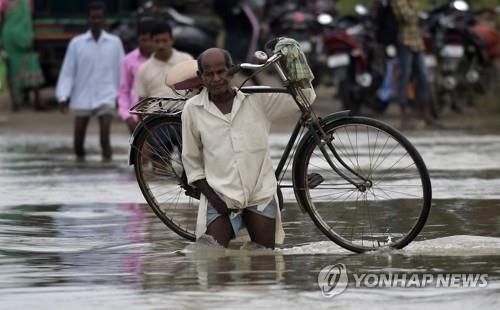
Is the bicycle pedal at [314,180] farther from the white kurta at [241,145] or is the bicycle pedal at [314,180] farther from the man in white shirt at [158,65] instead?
the man in white shirt at [158,65]

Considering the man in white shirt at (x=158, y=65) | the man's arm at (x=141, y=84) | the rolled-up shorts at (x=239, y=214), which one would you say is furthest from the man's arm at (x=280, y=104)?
the man's arm at (x=141, y=84)

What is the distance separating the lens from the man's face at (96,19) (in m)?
16.1

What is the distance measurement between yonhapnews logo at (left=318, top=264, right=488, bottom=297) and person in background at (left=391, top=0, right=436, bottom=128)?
1127 cm

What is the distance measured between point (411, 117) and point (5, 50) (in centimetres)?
595

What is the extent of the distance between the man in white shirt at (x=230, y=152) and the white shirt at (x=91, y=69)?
25.0ft

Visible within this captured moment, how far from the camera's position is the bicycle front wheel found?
338 inches

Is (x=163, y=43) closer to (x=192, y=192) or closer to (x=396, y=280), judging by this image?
(x=192, y=192)

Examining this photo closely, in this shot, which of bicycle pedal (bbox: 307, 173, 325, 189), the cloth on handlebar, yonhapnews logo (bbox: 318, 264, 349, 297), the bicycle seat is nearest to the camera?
yonhapnews logo (bbox: 318, 264, 349, 297)

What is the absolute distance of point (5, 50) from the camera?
2192cm

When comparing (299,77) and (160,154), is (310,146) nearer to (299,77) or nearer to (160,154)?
(299,77)

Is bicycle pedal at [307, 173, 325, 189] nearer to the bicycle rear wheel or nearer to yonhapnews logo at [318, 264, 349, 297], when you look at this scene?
yonhapnews logo at [318, 264, 349, 297]

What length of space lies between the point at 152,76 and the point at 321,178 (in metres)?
4.63

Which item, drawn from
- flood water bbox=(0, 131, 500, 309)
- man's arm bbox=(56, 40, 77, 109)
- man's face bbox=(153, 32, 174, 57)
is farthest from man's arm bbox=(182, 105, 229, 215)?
man's arm bbox=(56, 40, 77, 109)

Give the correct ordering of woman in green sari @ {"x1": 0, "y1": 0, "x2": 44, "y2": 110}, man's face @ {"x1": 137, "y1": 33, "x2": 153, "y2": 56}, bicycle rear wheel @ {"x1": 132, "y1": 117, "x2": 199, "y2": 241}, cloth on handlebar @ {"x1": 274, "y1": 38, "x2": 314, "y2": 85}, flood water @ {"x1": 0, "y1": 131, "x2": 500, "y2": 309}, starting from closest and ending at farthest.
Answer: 1. flood water @ {"x1": 0, "y1": 131, "x2": 500, "y2": 309}
2. cloth on handlebar @ {"x1": 274, "y1": 38, "x2": 314, "y2": 85}
3. bicycle rear wheel @ {"x1": 132, "y1": 117, "x2": 199, "y2": 241}
4. man's face @ {"x1": 137, "y1": 33, "x2": 153, "y2": 56}
5. woman in green sari @ {"x1": 0, "y1": 0, "x2": 44, "y2": 110}
